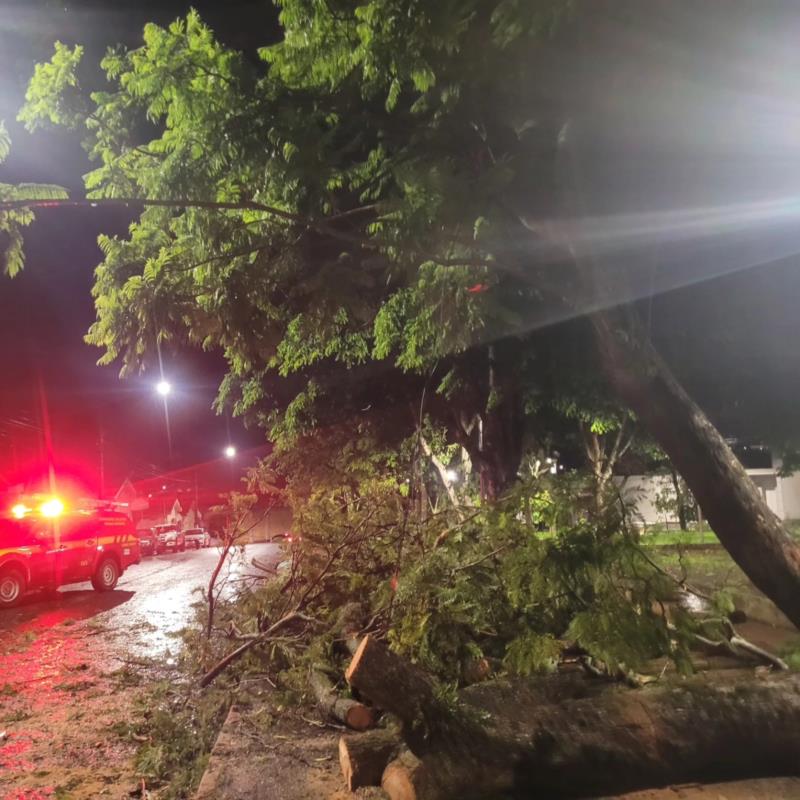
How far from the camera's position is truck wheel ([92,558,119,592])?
13.4 m

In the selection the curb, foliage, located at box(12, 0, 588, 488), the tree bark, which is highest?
foliage, located at box(12, 0, 588, 488)

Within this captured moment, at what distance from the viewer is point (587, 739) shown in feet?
13.1

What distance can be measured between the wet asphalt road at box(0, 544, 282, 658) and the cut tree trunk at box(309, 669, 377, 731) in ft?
7.21

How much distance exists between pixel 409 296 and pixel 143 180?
3.65 metres

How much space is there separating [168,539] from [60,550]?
49.7 feet

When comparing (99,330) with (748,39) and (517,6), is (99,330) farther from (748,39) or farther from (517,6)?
(748,39)

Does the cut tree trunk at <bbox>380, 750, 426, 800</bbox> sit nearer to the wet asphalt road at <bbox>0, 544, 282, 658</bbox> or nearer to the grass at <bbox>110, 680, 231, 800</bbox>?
the grass at <bbox>110, 680, 231, 800</bbox>

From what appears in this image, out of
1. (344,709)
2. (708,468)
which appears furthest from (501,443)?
(708,468)

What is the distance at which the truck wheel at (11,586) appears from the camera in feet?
36.6

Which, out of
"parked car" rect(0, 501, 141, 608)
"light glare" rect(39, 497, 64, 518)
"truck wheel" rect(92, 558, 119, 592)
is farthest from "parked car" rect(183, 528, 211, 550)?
"light glare" rect(39, 497, 64, 518)

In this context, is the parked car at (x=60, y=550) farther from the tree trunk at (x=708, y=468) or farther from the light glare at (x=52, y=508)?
the tree trunk at (x=708, y=468)

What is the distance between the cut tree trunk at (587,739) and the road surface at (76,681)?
1971 mm

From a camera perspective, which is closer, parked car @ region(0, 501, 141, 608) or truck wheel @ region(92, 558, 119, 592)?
parked car @ region(0, 501, 141, 608)

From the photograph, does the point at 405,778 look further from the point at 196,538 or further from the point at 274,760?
the point at 196,538
